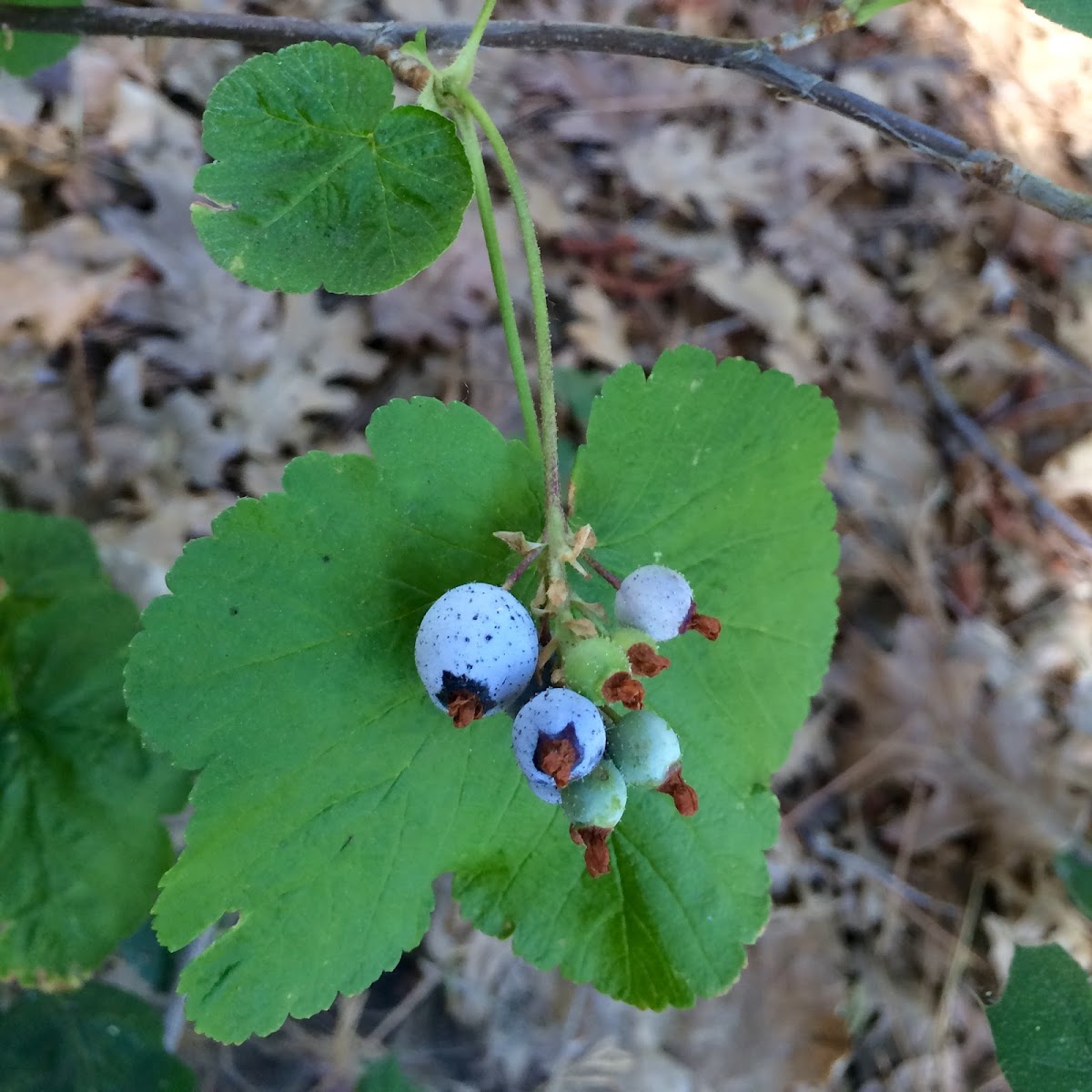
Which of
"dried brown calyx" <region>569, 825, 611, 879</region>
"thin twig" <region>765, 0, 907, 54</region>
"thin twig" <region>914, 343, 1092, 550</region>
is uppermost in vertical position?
"thin twig" <region>765, 0, 907, 54</region>

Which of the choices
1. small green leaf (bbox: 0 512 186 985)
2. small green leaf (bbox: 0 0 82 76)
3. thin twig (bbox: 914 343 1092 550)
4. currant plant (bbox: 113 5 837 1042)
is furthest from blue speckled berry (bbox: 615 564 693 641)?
thin twig (bbox: 914 343 1092 550)

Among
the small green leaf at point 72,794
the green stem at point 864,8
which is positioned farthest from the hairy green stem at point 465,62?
the small green leaf at point 72,794

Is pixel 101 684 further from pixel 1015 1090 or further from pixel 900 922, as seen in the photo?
pixel 900 922

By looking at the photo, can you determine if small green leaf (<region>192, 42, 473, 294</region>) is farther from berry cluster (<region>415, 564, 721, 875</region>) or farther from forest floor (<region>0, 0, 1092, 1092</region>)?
forest floor (<region>0, 0, 1092, 1092</region>)

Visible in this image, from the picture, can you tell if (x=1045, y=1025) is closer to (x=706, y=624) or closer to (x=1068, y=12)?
(x=706, y=624)

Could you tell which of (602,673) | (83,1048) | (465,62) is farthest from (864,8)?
(83,1048)

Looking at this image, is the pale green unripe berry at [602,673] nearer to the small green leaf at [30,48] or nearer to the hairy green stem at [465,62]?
the hairy green stem at [465,62]

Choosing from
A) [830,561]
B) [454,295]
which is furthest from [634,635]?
[454,295]
